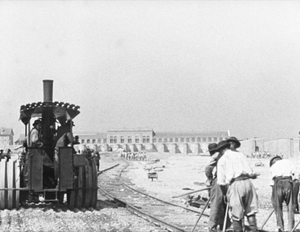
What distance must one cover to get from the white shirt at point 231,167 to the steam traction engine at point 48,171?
5833mm

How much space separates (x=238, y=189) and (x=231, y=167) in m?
0.31

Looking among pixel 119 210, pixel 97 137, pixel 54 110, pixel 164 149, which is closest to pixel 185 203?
pixel 119 210

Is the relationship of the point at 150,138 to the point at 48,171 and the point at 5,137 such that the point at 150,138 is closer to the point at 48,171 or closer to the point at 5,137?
the point at 5,137

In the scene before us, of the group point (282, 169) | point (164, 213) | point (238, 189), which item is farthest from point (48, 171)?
Result: point (238, 189)

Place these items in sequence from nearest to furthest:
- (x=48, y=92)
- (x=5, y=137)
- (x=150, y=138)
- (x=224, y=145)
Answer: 1. (x=224, y=145)
2. (x=48, y=92)
3. (x=5, y=137)
4. (x=150, y=138)

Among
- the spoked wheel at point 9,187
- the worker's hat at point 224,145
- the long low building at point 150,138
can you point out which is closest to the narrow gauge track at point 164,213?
the worker's hat at point 224,145

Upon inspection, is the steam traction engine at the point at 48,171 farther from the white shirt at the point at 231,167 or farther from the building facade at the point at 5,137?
the building facade at the point at 5,137

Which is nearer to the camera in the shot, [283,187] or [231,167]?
[231,167]

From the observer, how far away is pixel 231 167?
7477 mm

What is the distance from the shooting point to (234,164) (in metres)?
7.48

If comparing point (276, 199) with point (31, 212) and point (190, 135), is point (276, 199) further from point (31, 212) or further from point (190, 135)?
point (190, 135)

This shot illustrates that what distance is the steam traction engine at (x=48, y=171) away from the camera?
41.7 ft

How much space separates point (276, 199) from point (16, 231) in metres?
4.71

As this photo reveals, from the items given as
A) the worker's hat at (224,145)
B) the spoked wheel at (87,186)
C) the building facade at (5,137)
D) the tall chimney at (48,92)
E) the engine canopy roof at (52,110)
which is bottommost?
the spoked wheel at (87,186)
